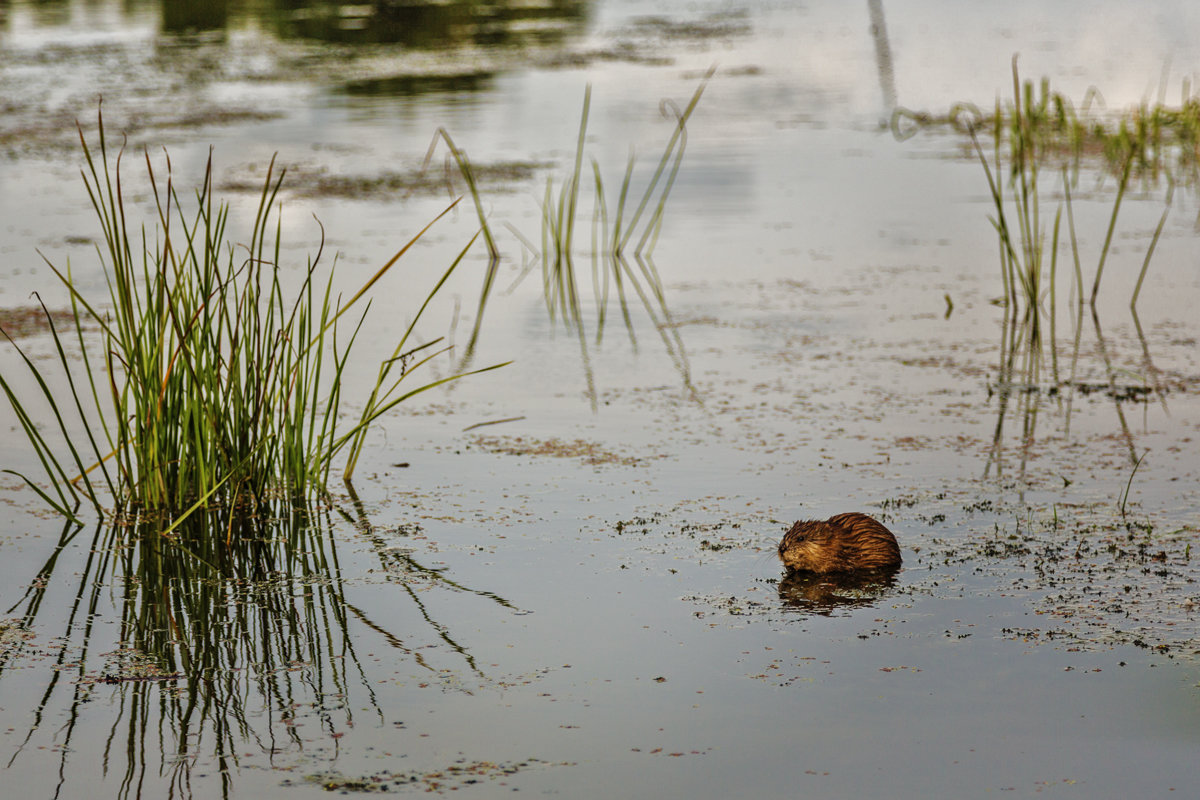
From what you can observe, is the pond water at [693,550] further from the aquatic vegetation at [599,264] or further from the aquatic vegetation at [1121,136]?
the aquatic vegetation at [1121,136]

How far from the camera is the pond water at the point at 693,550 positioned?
8.25ft

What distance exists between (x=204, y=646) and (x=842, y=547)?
145cm

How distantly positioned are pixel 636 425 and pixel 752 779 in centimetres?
225

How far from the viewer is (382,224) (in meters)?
7.78

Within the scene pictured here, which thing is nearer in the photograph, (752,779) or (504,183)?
(752,779)

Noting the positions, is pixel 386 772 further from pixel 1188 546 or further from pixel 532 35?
pixel 532 35

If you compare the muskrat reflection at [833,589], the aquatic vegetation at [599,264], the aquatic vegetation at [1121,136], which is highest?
the aquatic vegetation at [1121,136]

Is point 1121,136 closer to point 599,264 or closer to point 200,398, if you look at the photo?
point 599,264

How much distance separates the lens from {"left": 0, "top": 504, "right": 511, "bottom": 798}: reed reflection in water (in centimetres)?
252

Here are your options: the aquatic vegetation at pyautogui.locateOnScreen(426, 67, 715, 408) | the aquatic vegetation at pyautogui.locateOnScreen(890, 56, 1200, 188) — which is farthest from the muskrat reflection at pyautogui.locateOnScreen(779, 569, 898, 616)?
the aquatic vegetation at pyautogui.locateOnScreen(890, 56, 1200, 188)

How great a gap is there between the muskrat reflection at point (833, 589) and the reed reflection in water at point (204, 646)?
666 mm

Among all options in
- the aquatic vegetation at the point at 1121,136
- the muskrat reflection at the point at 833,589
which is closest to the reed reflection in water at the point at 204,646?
the muskrat reflection at the point at 833,589

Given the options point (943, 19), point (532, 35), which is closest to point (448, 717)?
point (532, 35)

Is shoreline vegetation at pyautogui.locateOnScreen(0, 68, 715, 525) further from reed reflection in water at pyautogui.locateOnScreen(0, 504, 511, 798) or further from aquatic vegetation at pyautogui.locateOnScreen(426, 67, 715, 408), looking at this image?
aquatic vegetation at pyautogui.locateOnScreen(426, 67, 715, 408)
